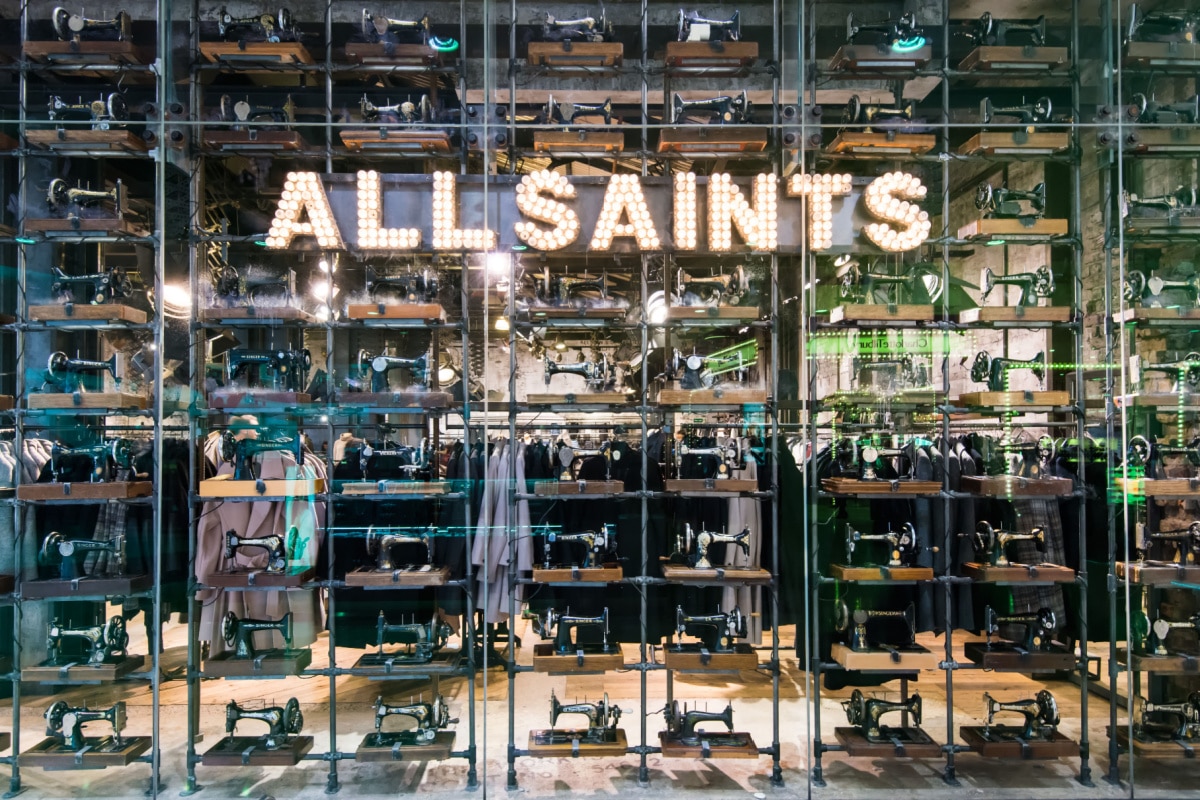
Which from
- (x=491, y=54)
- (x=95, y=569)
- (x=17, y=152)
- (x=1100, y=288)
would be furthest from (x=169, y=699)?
(x=1100, y=288)

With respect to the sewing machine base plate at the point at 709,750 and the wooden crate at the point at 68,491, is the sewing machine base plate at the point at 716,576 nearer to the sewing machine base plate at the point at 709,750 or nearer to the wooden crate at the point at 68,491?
the sewing machine base plate at the point at 709,750

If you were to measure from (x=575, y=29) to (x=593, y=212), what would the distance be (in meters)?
0.90

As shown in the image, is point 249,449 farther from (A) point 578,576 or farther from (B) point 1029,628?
(B) point 1029,628

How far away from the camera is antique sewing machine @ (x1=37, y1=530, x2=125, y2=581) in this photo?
384 cm

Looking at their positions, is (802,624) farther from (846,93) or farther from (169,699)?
(169,699)

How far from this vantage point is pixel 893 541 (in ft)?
12.9

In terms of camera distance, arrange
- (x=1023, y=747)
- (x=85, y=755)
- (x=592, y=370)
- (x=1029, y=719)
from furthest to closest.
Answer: (x=592, y=370) < (x=1029, y=719) < (x=1023, y=747) < (x=85, y=755)

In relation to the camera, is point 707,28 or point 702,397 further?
point 707,28

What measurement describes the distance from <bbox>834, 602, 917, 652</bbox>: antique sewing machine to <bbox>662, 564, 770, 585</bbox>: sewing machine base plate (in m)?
0.43

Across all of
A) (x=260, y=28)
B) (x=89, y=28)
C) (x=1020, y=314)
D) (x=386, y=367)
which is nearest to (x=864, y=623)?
(x=1020, y=314)

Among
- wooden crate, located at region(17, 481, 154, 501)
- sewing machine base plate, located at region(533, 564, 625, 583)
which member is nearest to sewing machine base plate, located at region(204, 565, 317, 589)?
wooden crate, located at region(17, 481, 154, 501)

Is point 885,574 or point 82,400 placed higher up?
point 82,400

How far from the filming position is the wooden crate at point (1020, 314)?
392 centimetres

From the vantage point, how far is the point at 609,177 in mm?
3945
